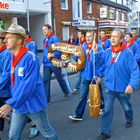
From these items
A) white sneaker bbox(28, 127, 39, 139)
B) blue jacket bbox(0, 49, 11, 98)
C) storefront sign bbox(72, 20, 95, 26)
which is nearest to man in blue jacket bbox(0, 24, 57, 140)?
blue jacket bbox(0, 49, 11, 98)

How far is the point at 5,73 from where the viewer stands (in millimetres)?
4734

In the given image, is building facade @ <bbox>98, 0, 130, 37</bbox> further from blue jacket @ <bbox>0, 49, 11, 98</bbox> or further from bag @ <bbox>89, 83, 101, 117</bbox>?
blue jacket @ <bbox>0, 49, 11, 98</bbox>

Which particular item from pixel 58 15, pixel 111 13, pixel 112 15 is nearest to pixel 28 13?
pixel 58 15

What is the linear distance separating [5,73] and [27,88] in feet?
2.70

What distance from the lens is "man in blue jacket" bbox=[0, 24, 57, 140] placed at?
13.2ft

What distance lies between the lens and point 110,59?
601 cm

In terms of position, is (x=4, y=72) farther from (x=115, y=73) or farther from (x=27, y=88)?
(x=115, y=73)

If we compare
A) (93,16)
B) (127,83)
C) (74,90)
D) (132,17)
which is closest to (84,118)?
(127,83)

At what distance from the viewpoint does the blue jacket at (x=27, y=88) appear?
4008 millimetres

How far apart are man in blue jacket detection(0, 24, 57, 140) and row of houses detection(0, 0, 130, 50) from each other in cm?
1638

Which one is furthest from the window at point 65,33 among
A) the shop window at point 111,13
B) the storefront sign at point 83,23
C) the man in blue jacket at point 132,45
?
the man in blue jacket at point 132,45

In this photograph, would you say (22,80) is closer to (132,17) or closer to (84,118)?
(84,118)

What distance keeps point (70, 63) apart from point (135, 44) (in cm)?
459

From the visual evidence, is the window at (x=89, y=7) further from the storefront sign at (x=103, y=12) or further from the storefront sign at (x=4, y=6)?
the storefront sign at (x=4, y=6)
